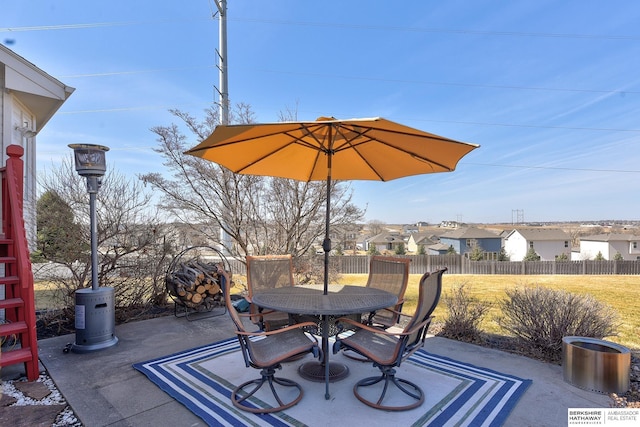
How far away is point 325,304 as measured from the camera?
9.05 feet

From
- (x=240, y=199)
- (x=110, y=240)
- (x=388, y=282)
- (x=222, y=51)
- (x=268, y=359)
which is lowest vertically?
(x=268, y=359)

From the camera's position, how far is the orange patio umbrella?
2.46 meters

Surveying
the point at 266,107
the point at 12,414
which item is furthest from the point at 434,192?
the point at 12,414

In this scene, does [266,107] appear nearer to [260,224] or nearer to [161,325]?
[260,224]

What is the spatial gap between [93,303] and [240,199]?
4.83 metres

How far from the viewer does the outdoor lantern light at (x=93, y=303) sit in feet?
11.5

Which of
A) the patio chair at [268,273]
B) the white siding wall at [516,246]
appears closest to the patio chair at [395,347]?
the patio chair at [268,273]

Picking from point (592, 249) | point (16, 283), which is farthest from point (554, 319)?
point (592, 249)

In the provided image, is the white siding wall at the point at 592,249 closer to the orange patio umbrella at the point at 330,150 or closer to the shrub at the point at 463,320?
the shrub at the point at 463,320

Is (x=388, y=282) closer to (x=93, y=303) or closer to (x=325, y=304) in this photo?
(x=325, y=304)

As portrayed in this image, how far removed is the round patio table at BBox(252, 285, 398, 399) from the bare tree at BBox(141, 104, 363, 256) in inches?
188

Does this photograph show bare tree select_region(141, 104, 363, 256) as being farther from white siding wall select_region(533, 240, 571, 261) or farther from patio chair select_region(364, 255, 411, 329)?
white siding wall select_region(533, 240, 571, 261)

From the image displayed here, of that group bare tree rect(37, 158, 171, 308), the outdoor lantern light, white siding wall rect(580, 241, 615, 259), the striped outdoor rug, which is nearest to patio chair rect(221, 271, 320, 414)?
the striped outdoor rug

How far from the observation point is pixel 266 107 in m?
8.77
